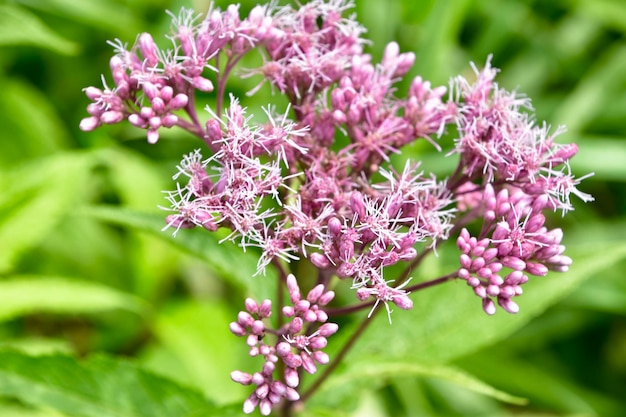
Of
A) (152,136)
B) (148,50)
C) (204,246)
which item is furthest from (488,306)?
(148,50)

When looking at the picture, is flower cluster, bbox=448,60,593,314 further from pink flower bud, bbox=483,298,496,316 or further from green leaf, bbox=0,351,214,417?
green leaf, bbox=0,351,214,417

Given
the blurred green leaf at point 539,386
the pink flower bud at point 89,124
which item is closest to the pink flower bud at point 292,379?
the pink flower bud at point 89,124

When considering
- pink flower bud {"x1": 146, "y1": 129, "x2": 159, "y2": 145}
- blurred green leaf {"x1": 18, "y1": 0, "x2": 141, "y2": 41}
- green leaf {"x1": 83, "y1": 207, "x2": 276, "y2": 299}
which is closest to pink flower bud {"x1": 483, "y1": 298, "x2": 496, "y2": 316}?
green leaf {"x1": 83, "y1": 207, "x2": 276, "y2": 299}

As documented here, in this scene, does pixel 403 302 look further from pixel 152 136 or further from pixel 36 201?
pixel 36 201

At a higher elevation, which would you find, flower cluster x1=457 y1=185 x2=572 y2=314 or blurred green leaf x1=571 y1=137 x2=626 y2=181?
blurred green leaf x1=571 y1=137 x2=626 y2=181

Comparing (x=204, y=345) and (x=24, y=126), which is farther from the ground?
(x=24, y=126)

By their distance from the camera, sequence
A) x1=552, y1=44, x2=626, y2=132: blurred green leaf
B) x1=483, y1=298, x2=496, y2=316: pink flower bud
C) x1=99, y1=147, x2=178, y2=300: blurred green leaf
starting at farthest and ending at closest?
x1=552, y1=44, x2=626, y2=132: blurred green leaf → x1=99, y1=147, x2=178, y2=300: blurred green leaf → x1=483, y1=298, x2=496, y2=316: pink flower bud

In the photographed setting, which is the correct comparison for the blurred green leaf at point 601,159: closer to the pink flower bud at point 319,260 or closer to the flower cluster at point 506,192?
the flower cluster at point 506,192

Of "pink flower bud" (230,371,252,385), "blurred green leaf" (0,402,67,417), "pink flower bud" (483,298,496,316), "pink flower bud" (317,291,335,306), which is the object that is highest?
"pink flower bud" (483,298,496,316)
